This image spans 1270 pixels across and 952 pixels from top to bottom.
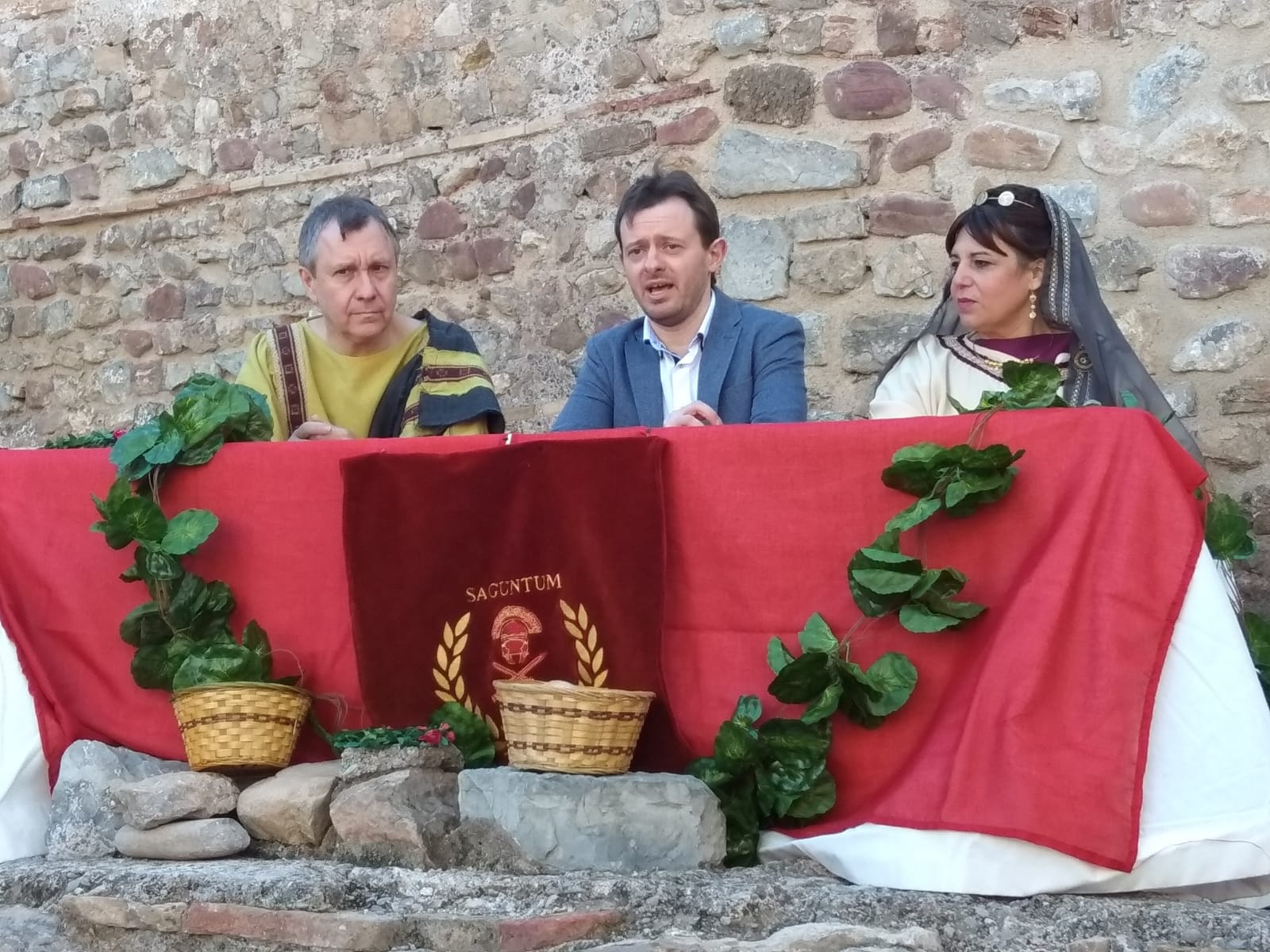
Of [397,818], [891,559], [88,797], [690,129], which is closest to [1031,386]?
[891,559]

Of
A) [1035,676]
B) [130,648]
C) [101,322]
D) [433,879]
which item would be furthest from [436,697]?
[101,322]

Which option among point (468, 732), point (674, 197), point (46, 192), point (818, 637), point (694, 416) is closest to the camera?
point (818, 637)

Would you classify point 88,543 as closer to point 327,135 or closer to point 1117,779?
point 1117,779

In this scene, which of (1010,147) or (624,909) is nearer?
(624,909)

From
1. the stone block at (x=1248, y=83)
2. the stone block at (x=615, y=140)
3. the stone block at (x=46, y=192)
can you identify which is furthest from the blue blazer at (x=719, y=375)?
the stone block at (x=46, y=192)

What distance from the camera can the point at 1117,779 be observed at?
236cm

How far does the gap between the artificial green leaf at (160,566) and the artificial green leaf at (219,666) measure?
A: 16 cm

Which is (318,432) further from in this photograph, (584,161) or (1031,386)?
(584,161)

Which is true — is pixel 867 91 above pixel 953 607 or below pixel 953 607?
above

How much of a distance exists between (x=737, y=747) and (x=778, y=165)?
8.01 ft

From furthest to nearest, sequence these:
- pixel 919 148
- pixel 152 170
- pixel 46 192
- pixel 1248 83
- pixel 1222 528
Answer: pixel 46 192
pixel 152 170
pixel 919 148
pixel 1248 83
pixel 1222 528

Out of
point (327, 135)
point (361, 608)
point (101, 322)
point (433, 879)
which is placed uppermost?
point (327, 135)

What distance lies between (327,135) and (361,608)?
3.17 meters

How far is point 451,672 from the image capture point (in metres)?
2.88
